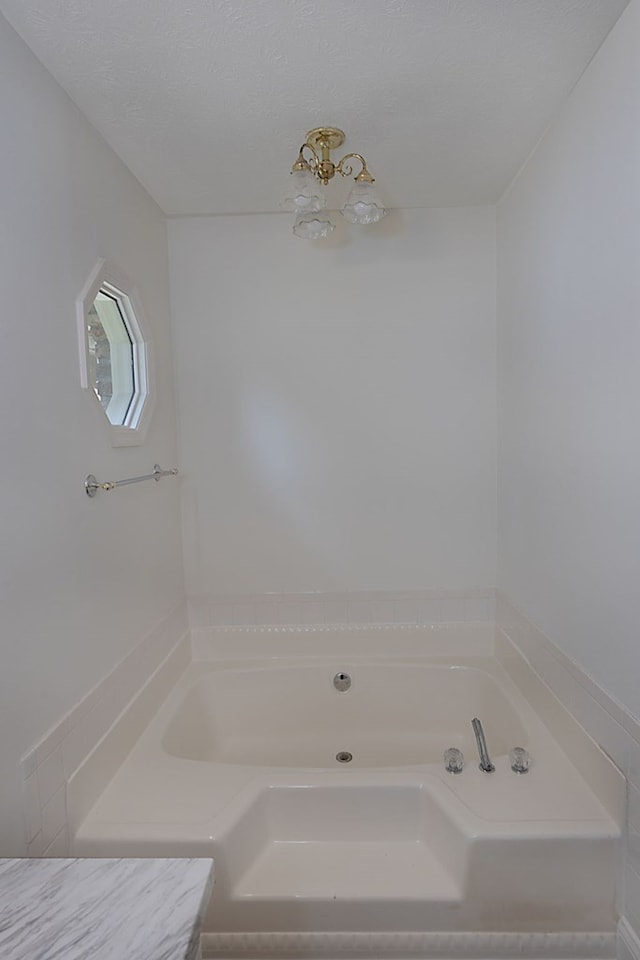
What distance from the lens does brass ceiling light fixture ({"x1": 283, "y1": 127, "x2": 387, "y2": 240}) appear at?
1625 mm

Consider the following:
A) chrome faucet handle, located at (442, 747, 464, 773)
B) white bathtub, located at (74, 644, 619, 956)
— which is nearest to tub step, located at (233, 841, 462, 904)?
white bathtub, located at (74, 644, 619, 956)

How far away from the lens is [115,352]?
1850 millimetres

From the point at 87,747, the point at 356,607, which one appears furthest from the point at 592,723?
the point at 87,747

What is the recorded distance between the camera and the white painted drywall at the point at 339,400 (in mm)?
2250

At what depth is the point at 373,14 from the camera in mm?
1163

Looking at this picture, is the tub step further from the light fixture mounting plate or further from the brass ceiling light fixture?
the light fixture mounting plate

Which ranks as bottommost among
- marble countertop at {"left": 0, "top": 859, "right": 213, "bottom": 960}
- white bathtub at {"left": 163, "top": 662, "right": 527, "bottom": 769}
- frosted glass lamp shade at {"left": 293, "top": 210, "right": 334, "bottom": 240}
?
white bathtub at {"left": 163, "top": 662, "right": 527, "bottom": 769}

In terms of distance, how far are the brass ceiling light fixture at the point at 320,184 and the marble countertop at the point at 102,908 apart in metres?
1.75

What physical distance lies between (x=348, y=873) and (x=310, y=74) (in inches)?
82.4

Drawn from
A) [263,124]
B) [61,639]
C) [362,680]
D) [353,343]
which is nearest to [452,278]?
[353,343]

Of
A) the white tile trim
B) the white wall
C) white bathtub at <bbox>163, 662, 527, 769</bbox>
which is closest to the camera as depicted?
the white wall

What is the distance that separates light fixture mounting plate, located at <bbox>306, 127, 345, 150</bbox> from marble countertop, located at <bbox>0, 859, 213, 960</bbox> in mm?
1875

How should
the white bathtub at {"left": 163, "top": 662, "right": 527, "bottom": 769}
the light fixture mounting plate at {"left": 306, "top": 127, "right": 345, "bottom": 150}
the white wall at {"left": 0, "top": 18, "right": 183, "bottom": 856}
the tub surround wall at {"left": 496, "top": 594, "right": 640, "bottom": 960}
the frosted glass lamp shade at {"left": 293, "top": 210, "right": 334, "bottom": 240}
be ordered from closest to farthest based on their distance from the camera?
the white wall at {"left": 0, "top": 18, "right": 183, "bottom": 856}, the tub surround wall at {"left": 496, "top": 594, "right": 640, "bottom": 960}, the light fixture mounting plate at {"left": 306, "top": 127, "right": 345, "bottom": 150}, the frosted glass lamp shade at {"left": 293, "top": 210, "right": 334, "bottom": 240}, the white bathtub at {"left": 163, "top": 662, "right": 527, "bottom": 769}

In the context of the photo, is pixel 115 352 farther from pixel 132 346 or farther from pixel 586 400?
pixel 586 400
